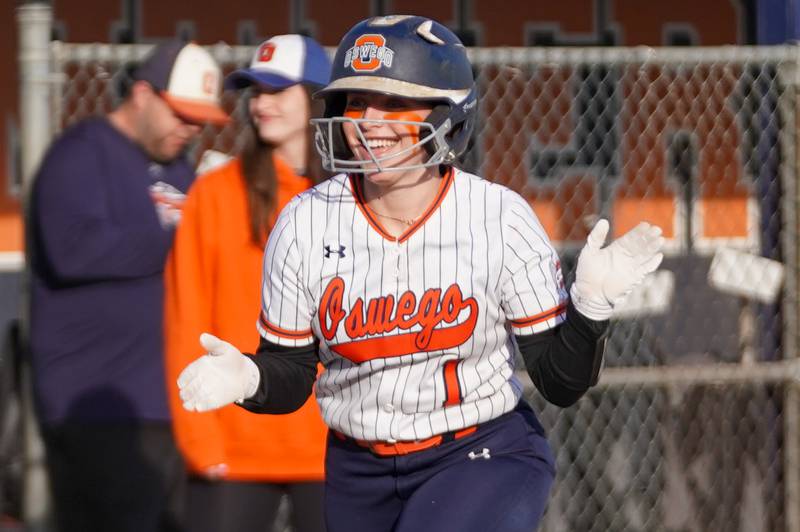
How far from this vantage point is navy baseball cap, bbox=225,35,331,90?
14.1 feet

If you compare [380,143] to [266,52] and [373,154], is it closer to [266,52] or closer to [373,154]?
[373,154]

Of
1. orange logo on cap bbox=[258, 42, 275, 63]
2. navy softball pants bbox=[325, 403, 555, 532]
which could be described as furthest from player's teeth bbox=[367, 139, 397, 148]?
orange logo on cap bbox=[258, 42, 275, 63]

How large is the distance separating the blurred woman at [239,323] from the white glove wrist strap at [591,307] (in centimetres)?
118

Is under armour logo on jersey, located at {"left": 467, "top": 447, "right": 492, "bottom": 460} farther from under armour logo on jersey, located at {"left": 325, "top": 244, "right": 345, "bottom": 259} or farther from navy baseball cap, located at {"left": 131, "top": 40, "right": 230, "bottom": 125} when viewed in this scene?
navy baseball cap, located at {"left": 131, "top": 40, "right": 230, "bottom": 125}

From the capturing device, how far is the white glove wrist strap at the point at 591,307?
3.19 meters

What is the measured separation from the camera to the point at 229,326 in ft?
13.6

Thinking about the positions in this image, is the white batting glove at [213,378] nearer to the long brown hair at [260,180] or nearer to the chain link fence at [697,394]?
the long brown hair at [260,180]

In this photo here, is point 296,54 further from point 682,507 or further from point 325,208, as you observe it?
point 682,507

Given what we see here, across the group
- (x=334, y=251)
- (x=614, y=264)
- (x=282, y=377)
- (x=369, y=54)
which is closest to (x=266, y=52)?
(x=369, y=54)

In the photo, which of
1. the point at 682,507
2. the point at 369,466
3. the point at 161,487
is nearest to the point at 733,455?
the point at 682,507

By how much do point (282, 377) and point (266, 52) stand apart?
127cm

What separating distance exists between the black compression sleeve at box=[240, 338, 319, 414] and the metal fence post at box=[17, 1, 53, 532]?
1689 millimetres

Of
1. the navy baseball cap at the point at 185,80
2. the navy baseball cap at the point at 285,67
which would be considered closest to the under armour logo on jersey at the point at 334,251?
the navy baseball cap at the point at 285,67

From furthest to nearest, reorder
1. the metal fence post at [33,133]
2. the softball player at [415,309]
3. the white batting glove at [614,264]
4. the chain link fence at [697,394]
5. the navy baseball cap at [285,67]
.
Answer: the chain link fence at [697,394] < the metal fence post at [33,133] < the navy baseball cap at [285,67] < the softball player at [415,309] < the white batting glove at [614,264]
